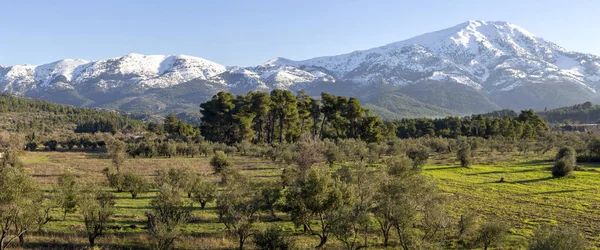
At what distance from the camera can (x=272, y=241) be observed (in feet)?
59.4

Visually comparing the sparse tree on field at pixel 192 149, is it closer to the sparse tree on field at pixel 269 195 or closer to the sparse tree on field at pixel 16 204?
the sparse tree on field at pixel 269 195

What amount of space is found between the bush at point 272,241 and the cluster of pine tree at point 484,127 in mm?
114653

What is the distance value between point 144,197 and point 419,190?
27.5 meters

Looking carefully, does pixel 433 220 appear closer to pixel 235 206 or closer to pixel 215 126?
pixel 235 206

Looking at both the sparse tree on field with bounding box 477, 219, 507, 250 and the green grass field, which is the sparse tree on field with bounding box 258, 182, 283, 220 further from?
the sparse tree on field with bounding box 477, 219, 507, 250

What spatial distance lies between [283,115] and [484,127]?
82.5 metres

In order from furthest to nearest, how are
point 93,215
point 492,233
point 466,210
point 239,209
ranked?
point 466,210
point 239,209
point 93,215
point 492,233

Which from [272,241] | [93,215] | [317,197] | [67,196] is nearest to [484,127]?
[317,197]

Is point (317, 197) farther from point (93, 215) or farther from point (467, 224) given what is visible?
point (93, 215)

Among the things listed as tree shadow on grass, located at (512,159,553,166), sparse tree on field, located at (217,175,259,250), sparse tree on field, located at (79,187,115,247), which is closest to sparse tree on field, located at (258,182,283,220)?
sparse tree on field, located at (217,175,259,250)

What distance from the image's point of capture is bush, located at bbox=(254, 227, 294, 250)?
1798 cm

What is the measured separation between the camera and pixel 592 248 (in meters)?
20.9

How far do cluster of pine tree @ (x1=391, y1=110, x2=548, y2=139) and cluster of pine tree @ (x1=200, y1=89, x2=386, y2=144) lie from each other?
1568 inches

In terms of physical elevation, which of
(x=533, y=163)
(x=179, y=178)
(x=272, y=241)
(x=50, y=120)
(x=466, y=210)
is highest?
(x=50, y=120)
